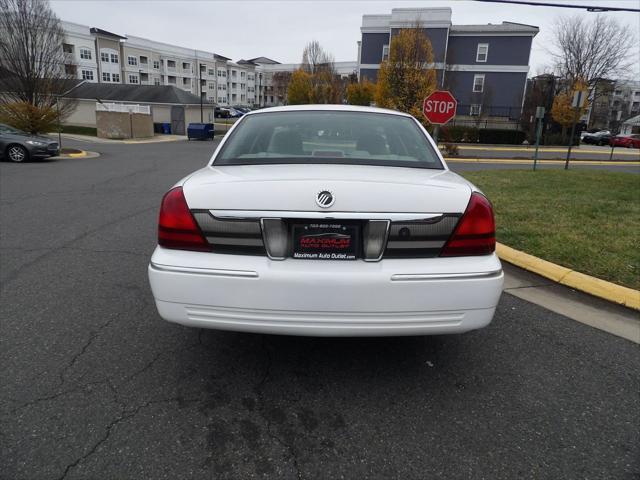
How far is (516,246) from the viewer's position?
5359mm

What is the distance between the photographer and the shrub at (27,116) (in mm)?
19562

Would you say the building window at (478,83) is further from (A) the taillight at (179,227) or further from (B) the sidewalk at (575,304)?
(A) the taillight at (179,227)

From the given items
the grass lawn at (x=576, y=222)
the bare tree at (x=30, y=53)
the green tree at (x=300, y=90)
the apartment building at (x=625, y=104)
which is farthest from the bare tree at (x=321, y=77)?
the apartment building at (x=625, y=104)

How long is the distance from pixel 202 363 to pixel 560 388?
7.11 ft

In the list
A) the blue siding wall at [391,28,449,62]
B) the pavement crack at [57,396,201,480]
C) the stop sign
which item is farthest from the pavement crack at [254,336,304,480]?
the blue siding wall at [391,28,449,62]

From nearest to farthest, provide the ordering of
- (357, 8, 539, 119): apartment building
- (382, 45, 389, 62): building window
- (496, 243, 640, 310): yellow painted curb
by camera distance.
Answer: (496, 243, 640, 310): yellow painted curb, (357, 8, 539, 119): apartment building, (382, 45, 389, 62): building window

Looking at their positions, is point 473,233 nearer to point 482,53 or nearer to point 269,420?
point 269,420

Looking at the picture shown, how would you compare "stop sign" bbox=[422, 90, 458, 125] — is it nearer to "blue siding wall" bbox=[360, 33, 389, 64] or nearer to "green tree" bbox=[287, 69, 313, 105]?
"blue siding wall" bbox=[360, 33, 389, 64]

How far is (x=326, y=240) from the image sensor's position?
2385 millimetres

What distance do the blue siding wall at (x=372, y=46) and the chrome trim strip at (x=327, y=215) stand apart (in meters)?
45.3

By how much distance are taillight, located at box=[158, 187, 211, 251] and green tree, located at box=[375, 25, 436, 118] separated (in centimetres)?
2741

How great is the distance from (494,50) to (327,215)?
45.0 m

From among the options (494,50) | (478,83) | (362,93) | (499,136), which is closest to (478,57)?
(494,50)

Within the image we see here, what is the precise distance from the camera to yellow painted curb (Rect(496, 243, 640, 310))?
4020 mm
